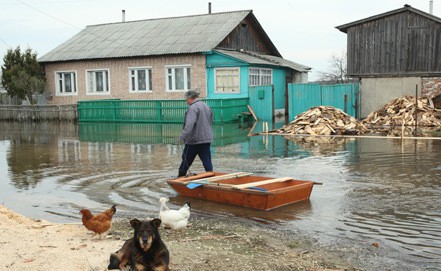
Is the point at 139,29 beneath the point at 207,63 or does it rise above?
above

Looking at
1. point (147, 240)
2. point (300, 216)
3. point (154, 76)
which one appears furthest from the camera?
point (154, 76)

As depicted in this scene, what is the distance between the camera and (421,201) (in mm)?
8492

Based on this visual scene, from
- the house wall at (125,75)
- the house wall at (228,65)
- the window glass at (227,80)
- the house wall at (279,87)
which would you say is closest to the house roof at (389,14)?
the house wall at (228,65)

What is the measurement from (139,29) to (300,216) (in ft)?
94.4

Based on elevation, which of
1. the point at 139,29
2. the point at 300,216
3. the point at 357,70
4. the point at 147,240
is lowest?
the point at 300,216

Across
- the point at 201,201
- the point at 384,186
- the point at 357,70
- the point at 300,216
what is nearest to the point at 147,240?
the point at 300,216

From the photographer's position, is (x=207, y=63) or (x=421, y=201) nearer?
(x=421, y=201)

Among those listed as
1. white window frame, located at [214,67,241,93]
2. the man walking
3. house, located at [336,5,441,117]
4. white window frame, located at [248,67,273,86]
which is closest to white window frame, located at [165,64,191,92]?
white window frame, located at [214,67,241,93]

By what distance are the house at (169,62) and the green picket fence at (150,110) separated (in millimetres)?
2462

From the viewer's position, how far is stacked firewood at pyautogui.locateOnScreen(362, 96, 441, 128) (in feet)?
71.9

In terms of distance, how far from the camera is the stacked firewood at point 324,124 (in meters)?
20.0

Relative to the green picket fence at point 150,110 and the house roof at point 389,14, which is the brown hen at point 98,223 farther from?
the house roof at point 389,14

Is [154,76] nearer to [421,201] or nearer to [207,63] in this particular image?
[207,63]

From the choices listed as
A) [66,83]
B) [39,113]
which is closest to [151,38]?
[66,83]
